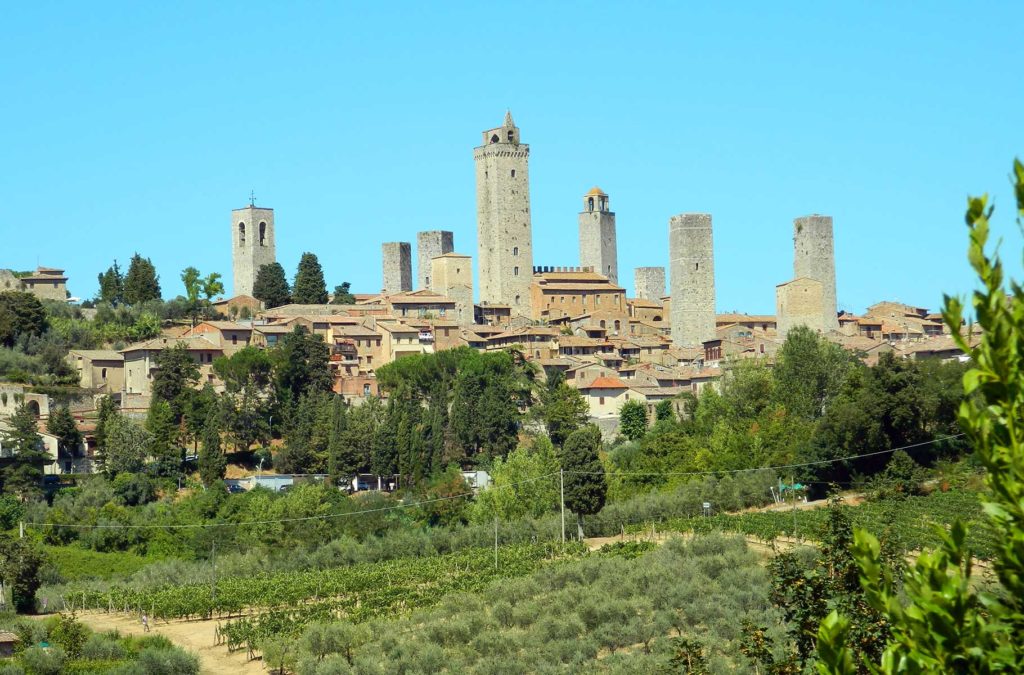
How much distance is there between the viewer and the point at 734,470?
46.0m

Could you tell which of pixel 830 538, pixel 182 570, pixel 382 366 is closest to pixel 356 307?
pixel 382 366

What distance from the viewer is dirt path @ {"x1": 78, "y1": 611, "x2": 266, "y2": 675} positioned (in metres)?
30.8

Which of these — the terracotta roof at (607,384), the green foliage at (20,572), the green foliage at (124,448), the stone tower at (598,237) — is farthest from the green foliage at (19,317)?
the stone tower at (598,237)

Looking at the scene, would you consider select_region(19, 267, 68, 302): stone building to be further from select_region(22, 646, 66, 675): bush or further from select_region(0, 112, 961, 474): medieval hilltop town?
select_region(22, 646, 66, 675): bush

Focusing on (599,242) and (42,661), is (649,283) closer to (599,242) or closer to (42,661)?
(599,242)

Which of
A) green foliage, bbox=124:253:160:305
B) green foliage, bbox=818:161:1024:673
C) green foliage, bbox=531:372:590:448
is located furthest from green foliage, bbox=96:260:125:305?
green foliage, bbox=818:161:1024:673

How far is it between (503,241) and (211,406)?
99.8 feet

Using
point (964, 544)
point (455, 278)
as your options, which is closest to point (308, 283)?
point (455, 278)

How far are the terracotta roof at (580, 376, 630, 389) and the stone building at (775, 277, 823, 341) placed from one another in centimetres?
1097

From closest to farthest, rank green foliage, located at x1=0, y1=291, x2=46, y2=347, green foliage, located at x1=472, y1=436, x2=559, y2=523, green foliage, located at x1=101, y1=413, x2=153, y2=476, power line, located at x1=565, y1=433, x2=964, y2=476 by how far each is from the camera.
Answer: power line, located at x1=565, y1=433, x2=964, y2=476
green foliage, located at x1=472, y1=436, x2=559, y2=523
green foliage, located at x1=101, y1=413, x2=153, y2=476
green foliage, located at x1=0, y1=291, x2=46, y2=347

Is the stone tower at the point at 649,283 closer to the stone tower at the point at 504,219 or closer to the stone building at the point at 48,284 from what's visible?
the stone tower at the point at 504,219

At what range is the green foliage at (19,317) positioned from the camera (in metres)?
58.7

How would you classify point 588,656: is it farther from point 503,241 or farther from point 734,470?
point 503,241

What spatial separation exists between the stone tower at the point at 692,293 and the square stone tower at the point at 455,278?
32.3ft
